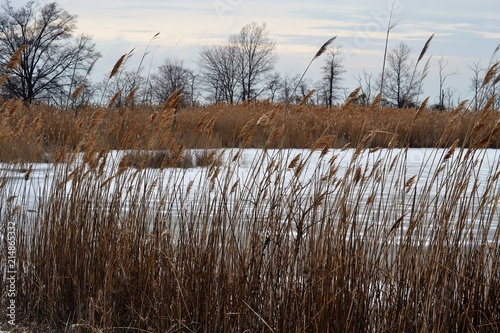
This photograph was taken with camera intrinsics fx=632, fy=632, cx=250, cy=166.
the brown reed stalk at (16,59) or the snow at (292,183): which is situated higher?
the brown reed stalk at (16,59)

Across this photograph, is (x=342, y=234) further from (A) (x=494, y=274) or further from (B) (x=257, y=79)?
(B) (x=257, y=79)

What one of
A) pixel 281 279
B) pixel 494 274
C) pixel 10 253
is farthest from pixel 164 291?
pixel 494 274

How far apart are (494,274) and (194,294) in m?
1.27

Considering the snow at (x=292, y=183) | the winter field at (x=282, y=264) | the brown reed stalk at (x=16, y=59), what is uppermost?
the brown reed stalk at (x=16, y=59)

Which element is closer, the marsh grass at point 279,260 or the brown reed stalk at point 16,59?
the marsh grass at point 279,260

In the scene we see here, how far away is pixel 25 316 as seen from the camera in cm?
334

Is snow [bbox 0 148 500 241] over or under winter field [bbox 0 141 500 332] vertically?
over

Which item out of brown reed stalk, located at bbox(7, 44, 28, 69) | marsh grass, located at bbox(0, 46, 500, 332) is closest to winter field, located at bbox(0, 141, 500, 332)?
marsh grass, located at bbox(0, 46, 500, 332)

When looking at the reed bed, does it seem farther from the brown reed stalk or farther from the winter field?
the brown reed stalk

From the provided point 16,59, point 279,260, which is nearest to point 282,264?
point 279,260

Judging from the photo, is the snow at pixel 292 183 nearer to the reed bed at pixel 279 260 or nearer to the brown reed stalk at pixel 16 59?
the reed bed at pixel 279 260

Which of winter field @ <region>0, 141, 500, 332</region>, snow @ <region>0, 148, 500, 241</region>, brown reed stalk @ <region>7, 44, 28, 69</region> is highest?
brown reed stalk @ <region>7, 44, 28, 69</region>

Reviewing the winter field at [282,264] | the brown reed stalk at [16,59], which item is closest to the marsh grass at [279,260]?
the winter field at [282,264]

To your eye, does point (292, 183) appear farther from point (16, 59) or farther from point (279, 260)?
point (16, 59)
